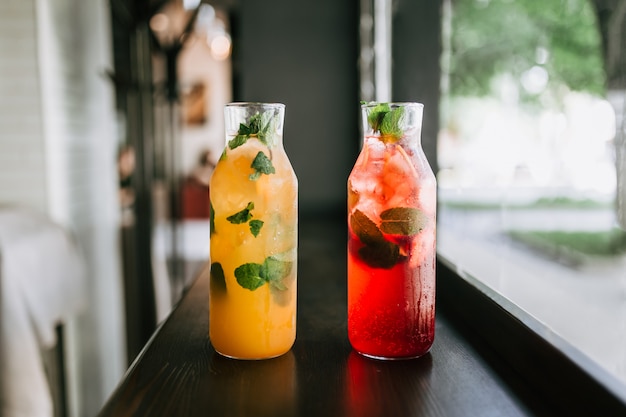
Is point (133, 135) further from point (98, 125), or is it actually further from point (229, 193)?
point (229, 193)

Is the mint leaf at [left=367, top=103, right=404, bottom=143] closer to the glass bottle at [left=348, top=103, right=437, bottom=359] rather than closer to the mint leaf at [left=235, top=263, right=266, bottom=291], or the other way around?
the glass bottle at [left=348, top=103, right=437, bottom=359]

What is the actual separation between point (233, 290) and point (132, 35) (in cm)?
241

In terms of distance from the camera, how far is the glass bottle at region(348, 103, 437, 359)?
725 mm

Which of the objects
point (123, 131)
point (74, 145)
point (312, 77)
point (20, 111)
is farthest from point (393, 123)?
point (123, 131)

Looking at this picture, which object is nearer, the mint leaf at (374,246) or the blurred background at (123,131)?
the mint leaf at (374,246)

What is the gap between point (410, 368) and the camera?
28.4 inches

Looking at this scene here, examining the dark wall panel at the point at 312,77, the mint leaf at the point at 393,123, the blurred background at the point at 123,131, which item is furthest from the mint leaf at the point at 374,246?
the dark wall panel at the point at 312,77

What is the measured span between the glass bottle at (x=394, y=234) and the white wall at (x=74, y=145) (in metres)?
2.29

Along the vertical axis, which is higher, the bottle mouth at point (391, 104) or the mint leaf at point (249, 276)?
the bottle mouth at point (391, 104)

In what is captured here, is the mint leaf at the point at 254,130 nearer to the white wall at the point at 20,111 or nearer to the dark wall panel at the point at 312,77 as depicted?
the dark wall panel at the point at 312,77

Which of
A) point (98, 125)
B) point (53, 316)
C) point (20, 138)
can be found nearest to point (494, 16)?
point (98, 125)

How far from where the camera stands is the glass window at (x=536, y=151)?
4.61 m

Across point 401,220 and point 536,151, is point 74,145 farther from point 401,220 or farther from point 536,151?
point 536,151

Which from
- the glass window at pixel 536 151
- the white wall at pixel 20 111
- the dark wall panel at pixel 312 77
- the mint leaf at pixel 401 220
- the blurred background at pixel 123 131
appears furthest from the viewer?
the glass window at pixel 536 151
